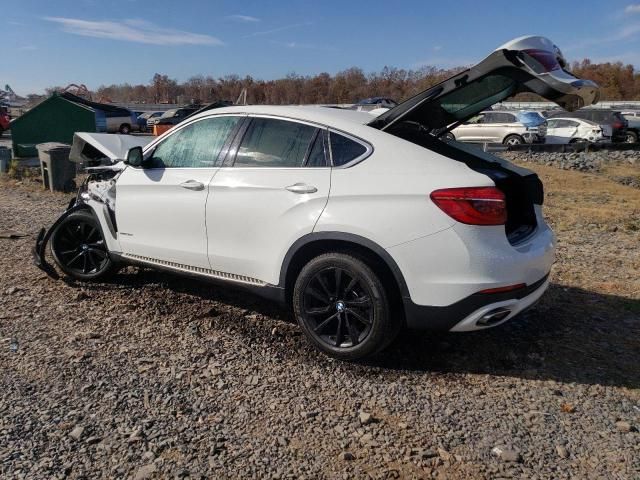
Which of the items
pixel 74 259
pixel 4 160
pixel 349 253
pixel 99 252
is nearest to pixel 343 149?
pixel 349 253

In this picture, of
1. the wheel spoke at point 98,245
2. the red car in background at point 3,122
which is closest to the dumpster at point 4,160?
the wheel spoke at point 98,245

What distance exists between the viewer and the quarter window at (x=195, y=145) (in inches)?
171

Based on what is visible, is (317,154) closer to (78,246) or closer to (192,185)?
(192,185)

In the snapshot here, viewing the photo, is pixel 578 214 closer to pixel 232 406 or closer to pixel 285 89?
pixel 232 406

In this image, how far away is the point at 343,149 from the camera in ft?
12.3

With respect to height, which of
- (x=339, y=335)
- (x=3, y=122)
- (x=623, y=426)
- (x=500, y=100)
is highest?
(x=500, y=100)

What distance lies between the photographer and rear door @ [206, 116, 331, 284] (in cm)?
376

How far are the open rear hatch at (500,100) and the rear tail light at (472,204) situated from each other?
0.62 ft

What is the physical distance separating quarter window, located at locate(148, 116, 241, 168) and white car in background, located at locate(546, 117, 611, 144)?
72.5 feet

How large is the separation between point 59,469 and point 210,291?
2594mm

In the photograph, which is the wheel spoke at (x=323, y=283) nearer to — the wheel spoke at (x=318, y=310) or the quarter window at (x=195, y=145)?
the wheel spoke at (x=318, y=310)

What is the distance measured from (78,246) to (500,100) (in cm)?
401

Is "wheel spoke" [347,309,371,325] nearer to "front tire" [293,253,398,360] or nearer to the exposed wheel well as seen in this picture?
"front tire" [293,253,398,360]

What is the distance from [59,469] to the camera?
2.68 meters
